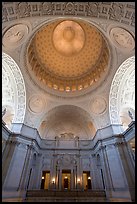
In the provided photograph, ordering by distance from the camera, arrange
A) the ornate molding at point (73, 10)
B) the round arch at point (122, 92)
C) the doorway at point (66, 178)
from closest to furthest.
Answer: the ornate molding at point (73, 10) < the round arch at point (122, 92) < the doorway at point (66, 178)

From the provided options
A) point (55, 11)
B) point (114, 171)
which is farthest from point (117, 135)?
point (55, 11)

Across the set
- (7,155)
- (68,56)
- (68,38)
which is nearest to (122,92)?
(68,56)

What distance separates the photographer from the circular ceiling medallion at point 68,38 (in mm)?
19859

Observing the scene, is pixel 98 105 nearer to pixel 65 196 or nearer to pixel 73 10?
pixel 65 196

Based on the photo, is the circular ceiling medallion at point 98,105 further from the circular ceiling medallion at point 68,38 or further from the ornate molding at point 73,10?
the ornate molding at point 73,10

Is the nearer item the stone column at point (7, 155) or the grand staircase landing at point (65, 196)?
the stone column at point (7, 155)

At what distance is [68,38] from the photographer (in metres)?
21.0

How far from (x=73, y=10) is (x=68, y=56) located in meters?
13.3

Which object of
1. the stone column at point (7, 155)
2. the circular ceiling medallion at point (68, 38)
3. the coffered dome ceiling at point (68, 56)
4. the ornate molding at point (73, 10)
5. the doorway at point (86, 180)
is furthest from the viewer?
the circular ceiling medallion at point (68, 38)

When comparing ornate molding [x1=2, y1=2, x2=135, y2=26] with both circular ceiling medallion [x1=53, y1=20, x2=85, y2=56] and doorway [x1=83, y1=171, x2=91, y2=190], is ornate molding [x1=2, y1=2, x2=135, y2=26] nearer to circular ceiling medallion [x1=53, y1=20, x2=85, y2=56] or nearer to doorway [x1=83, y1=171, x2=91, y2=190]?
circular ceiling medallion [x1=53, y1=20, x2=85, y2=56]

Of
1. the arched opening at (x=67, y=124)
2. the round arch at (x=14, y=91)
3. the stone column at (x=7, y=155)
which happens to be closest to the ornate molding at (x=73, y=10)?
the round arch at (x=14, y=91)

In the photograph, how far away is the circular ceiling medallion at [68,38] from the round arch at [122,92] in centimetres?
818

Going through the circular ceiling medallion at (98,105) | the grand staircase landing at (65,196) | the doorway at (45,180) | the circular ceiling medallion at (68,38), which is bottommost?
the grand staircase landing at (65,196)

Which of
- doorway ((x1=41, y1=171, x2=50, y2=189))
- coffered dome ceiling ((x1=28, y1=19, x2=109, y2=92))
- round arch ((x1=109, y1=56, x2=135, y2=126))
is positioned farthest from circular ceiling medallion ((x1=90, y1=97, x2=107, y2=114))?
doorway ((x1=41, y1=171, x2=50, y2=189))
